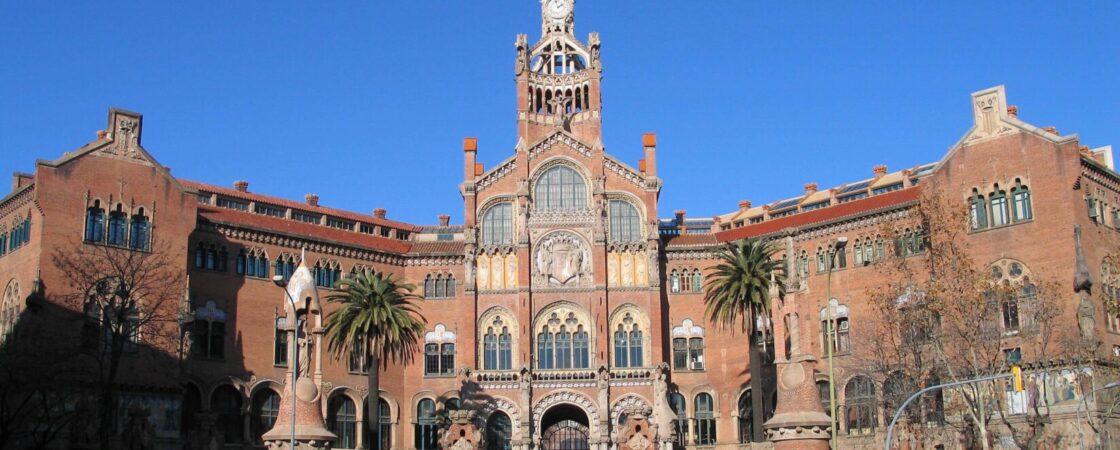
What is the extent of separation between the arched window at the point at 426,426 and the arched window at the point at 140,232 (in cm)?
1969


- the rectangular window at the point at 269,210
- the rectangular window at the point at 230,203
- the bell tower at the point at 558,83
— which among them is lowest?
the rectangular window at the point at 269,210

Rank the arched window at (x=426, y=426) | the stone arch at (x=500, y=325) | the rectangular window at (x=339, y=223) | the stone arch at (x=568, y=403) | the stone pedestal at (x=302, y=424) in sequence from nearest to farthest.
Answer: the stone pedestal at (x=302, y=424), the stone arch at (x=568, y=403), the stone arch at (x=500, y=325), the arched window at (x=426, y=426), the rectangular window at (x=339, y=223)

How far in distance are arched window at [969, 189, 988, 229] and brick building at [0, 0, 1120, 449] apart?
89 millimetres

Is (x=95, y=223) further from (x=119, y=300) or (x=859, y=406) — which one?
(x=859, y=406)

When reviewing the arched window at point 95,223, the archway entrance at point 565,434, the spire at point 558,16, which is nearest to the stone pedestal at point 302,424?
the arched window at point 95,223

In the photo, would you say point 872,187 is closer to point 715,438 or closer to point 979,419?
point 715,438

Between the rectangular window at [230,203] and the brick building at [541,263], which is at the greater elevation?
the rectangular window at [230,203]

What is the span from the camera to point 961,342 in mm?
57625

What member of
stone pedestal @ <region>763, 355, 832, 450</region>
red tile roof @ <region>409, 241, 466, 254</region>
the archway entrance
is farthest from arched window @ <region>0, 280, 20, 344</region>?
stone pedestal @ <region>763, 355, 832, 450</region>

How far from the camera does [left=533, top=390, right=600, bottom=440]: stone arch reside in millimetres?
72875

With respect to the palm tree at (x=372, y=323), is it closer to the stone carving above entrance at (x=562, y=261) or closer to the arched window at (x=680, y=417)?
the stone carving above entrance at (x=562, y=261)

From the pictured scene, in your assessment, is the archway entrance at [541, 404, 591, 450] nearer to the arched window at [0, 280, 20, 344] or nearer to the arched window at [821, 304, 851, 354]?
the arched window at [821, 304, 851, 354]

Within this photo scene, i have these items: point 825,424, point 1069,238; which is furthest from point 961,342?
point 825,424

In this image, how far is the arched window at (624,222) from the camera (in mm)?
77250
